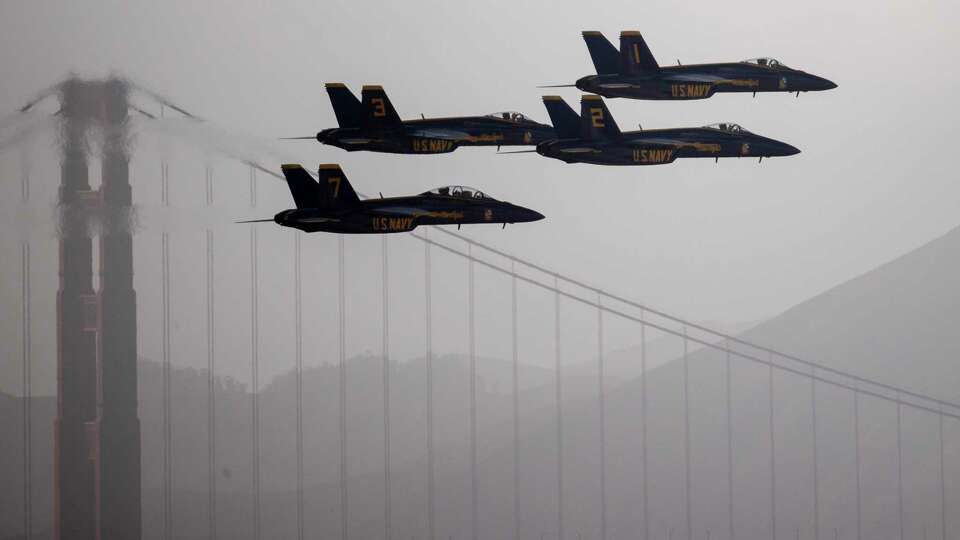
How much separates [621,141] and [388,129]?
5795mm

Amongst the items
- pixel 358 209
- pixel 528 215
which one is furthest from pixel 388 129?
pixel 528 215

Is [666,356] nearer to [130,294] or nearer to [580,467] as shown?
[580,467]

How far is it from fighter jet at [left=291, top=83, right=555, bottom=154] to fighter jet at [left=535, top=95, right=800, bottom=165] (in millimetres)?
1754

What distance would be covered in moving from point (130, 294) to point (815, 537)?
33.9m

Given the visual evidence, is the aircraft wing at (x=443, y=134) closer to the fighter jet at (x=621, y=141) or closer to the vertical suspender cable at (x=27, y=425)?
the fighter jet at (x=621, y=141)

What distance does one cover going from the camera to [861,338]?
62.4 meters

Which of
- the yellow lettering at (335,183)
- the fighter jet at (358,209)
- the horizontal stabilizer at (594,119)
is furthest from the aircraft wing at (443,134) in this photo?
the horizontal stabilizer at (594,119)

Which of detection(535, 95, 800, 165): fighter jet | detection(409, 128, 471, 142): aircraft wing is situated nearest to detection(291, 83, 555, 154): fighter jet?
detection(409, 128, 471, 142): aircraft wing

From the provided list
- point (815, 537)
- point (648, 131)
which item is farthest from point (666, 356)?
point (648, 131)

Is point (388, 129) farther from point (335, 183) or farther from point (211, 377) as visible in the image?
point (211, 377)

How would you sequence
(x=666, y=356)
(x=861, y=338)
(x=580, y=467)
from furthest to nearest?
(x=666, y=356) < (x=580, y=467) < (x=861, y=338)

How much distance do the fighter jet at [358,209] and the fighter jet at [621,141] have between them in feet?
7.86

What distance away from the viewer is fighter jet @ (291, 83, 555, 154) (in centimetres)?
3281

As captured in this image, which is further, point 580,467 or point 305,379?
point 580,467
